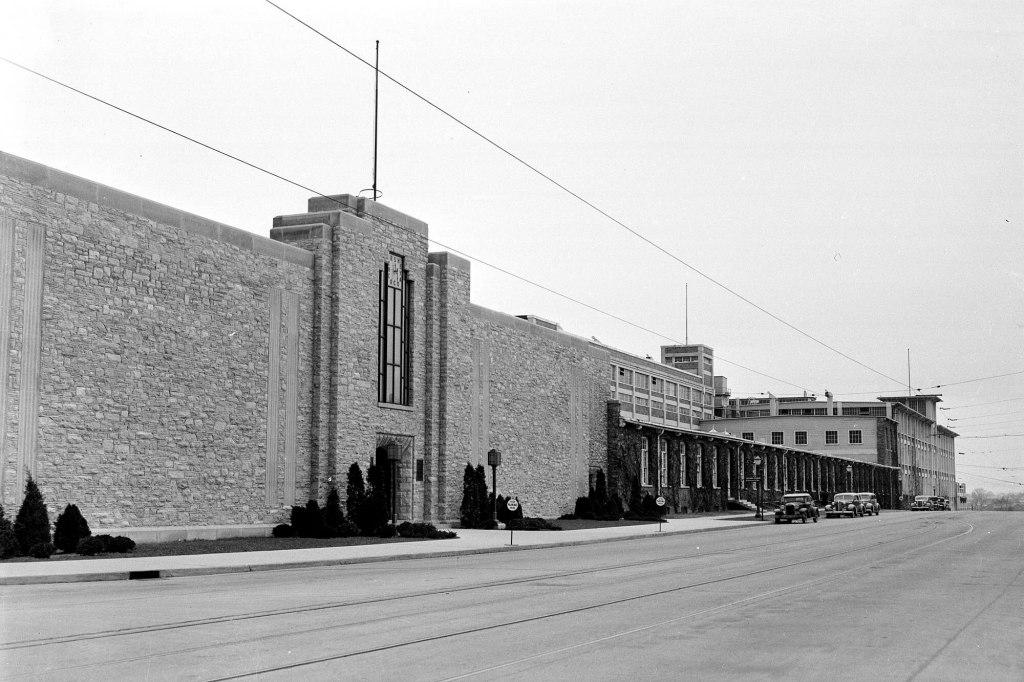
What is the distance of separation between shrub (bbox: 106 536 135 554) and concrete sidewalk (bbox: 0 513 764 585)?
135 cm

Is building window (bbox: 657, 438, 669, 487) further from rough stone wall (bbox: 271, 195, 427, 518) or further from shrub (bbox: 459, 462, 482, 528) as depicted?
rough stone wall (bbox: 271, 195, 427, 518)

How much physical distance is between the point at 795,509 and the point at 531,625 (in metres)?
48.3

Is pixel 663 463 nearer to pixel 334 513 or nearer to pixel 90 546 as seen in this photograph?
pixel 334 513

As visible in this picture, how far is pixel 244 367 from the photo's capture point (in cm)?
3250

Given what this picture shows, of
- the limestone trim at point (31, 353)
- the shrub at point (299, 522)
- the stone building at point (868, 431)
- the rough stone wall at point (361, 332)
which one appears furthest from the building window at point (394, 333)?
the stone building at point (868, 431)

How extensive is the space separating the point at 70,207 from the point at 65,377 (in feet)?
13.8

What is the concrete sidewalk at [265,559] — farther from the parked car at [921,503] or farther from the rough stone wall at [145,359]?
the parked car at [921,503]

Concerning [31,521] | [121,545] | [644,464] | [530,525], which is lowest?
[530,525]

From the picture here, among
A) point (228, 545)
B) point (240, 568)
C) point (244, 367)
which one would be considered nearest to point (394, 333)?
point (244, 367)

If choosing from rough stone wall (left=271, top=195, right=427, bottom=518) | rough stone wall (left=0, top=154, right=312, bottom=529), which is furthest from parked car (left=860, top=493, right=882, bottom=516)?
rough stone wall (left=0, top=154, right=312, bottom=529)

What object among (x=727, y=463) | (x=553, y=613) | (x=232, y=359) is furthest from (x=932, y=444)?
(x=553, y=613)

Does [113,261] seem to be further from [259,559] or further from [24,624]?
[24,624]

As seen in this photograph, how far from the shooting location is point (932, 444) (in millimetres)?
166625

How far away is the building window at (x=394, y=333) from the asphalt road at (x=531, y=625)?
59.0 ft
